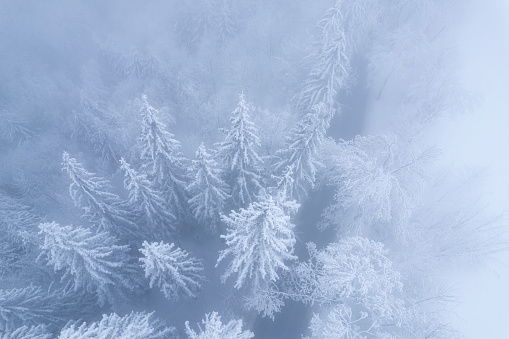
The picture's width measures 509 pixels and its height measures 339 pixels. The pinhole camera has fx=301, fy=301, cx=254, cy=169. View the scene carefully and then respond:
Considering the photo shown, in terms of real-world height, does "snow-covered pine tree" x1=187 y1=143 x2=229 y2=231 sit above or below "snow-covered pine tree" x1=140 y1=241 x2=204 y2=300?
above

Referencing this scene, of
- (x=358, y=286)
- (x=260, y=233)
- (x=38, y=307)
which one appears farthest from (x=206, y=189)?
(x=358, y=286)

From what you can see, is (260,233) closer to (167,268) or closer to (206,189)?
(167,268)

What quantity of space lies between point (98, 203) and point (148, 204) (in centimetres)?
305

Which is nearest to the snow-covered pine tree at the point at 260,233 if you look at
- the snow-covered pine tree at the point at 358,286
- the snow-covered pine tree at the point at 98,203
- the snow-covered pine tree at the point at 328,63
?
the snow-covered pine tree at the point at 358,286

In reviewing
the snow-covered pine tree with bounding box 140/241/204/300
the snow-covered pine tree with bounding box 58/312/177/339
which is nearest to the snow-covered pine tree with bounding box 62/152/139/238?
the snow-covered pine tree with bounding box 140/241/204/300

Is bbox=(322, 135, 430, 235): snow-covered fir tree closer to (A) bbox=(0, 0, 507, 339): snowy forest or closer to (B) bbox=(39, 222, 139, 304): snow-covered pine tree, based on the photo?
(A) bbox=(0, 0, 507, 339): snowy forest

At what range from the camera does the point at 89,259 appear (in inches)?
629

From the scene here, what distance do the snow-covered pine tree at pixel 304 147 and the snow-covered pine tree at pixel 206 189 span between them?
4555 mm

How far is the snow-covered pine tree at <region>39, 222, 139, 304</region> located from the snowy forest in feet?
0.48

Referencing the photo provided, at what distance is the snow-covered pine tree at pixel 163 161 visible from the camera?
1767 centimetres

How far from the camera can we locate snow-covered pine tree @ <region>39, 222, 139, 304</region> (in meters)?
14.5

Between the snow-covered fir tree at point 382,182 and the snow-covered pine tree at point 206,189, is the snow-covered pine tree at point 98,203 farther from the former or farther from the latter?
the snow-covered fir tree at point 382,182

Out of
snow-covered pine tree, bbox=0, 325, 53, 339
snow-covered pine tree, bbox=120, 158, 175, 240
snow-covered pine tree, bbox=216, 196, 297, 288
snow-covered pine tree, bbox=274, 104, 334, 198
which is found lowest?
snow-covered pine tree, bbox=0, 325, 53, 339

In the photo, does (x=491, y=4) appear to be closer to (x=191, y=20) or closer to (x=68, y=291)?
(x=191, y=20)
